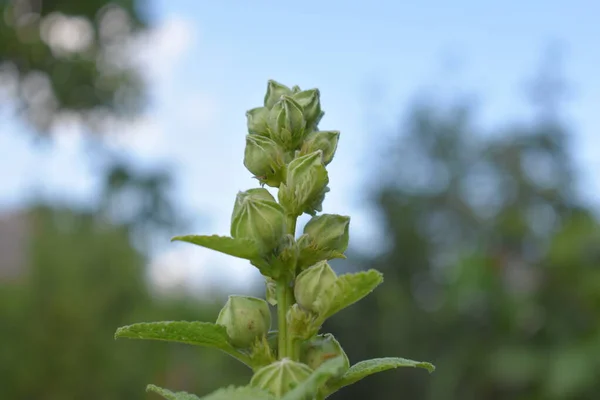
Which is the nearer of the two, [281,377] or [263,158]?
[281,377]

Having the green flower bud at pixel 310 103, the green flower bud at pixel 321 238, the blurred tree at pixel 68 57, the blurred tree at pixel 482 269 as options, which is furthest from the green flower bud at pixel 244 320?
the blurred tree at pixel 68 57

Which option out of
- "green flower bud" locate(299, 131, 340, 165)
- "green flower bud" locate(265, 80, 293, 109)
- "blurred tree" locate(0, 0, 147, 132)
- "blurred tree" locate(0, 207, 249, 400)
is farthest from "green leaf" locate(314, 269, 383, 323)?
"blurred tree" locate(0, 0, 147, 132)

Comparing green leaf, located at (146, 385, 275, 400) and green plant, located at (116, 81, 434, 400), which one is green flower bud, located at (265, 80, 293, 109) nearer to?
green plant, located at (116, 81, 434, 400)

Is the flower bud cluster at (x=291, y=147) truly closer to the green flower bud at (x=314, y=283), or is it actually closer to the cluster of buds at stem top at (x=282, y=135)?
the cluster of buds at stem top at (x=282, y=135)

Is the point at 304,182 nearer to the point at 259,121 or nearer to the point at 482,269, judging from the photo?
the point at 259,121

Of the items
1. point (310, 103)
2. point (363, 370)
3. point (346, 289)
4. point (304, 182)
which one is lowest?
point (363, 370)

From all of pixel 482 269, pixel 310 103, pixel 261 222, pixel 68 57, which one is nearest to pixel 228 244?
pixel 261 222

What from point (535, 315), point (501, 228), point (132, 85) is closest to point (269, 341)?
point (535, 315)

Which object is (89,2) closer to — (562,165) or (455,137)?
(455,137)
